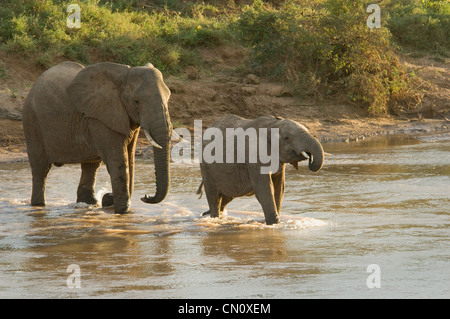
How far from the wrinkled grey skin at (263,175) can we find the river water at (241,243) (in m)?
0.25

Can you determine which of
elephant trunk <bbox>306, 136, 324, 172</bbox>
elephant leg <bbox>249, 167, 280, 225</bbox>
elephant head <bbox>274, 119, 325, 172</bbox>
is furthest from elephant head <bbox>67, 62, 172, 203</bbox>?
elephant trunk <bbox>306, 136, 324, 172</bbox>

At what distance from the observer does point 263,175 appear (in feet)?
26.7

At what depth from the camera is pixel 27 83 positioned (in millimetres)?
15680

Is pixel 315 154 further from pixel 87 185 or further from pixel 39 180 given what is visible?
pixel 39 180

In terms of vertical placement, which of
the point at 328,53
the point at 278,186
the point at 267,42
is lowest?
the point at 278,186

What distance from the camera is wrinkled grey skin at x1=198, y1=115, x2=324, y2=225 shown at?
26.0 feet

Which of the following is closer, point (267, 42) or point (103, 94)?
point (103, 94)

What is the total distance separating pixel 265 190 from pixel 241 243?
64 centimetres

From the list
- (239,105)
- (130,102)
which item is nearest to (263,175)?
(130,102)

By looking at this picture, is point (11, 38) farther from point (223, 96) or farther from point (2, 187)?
point (2, 187)

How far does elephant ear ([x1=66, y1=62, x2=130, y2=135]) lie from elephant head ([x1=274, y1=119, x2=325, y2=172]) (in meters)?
1.89

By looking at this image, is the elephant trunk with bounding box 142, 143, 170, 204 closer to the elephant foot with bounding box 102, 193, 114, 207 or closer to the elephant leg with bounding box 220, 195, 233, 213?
the elephant leg with bounding box 220, 195, 233, 213
